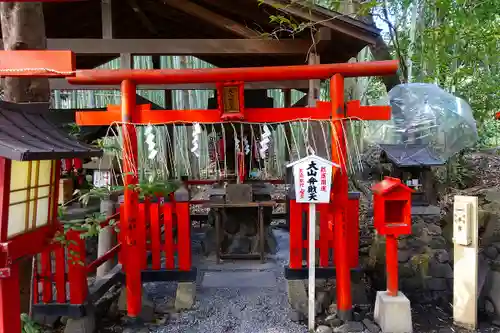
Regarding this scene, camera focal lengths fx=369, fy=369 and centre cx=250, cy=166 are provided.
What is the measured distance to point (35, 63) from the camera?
3035 millimetres

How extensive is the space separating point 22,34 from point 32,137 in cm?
174

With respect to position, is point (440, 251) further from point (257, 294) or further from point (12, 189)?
point (12, 189)

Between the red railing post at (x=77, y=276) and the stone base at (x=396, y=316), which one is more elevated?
the red railing post at (x=77, y=276)

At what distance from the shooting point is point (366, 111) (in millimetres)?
4203

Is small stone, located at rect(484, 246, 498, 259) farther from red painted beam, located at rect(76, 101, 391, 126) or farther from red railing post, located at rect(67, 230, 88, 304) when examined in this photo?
red railing post, located at rect(67, 230, 88, 304)

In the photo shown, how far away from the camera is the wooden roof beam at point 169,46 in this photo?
5.57 m

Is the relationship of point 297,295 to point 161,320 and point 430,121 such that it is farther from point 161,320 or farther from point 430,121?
point 430,121

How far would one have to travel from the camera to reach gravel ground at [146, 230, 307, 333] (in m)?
4.12

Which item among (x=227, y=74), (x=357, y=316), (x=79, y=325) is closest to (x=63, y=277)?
(x=79, y=325)

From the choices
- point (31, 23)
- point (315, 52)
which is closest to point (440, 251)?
point (315, 52)

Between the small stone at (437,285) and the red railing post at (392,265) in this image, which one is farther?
the small stone at (437,285)

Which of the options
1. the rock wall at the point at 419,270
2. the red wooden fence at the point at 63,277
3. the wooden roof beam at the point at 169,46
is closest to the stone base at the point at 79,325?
the red wooden fence at the point at 63,277

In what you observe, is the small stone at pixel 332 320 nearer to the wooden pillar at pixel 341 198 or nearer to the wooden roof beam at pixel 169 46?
the wooden pillar at pixel 341 198

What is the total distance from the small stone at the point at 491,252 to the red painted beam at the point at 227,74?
3.11 metres
